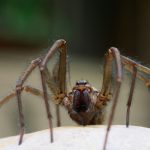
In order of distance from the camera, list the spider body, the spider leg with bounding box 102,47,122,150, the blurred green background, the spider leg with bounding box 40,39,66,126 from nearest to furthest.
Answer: the spider leg with bounding box 102,47,122,150 < the spider leg with bounding box 40,39,66,126 < the spider body < the blurred green background

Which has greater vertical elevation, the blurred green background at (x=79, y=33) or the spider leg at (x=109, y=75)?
the spider leg at (x=109, y=75)

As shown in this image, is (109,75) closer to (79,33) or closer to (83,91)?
(83,91)

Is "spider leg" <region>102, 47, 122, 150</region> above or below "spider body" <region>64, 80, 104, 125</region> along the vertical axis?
above

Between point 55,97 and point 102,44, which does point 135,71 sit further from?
point 102,44

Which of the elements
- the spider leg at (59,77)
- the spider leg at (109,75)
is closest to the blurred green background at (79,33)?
the spider leg at (59,77)

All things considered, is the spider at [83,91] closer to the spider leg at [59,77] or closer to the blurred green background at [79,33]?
the spider leg at [59,77]

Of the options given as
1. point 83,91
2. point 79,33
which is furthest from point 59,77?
point 79,33

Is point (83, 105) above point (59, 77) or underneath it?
underneath

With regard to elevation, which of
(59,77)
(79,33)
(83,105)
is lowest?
(79,33)

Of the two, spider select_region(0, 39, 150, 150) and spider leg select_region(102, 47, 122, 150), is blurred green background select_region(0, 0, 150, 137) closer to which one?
spider select_region(0, 39, 150, 150)

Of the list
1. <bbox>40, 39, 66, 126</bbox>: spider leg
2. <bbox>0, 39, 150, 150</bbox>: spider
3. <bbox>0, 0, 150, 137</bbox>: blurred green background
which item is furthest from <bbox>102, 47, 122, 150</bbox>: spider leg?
<bbox>0, 0, 150, 137</bbox>: blurred green background
